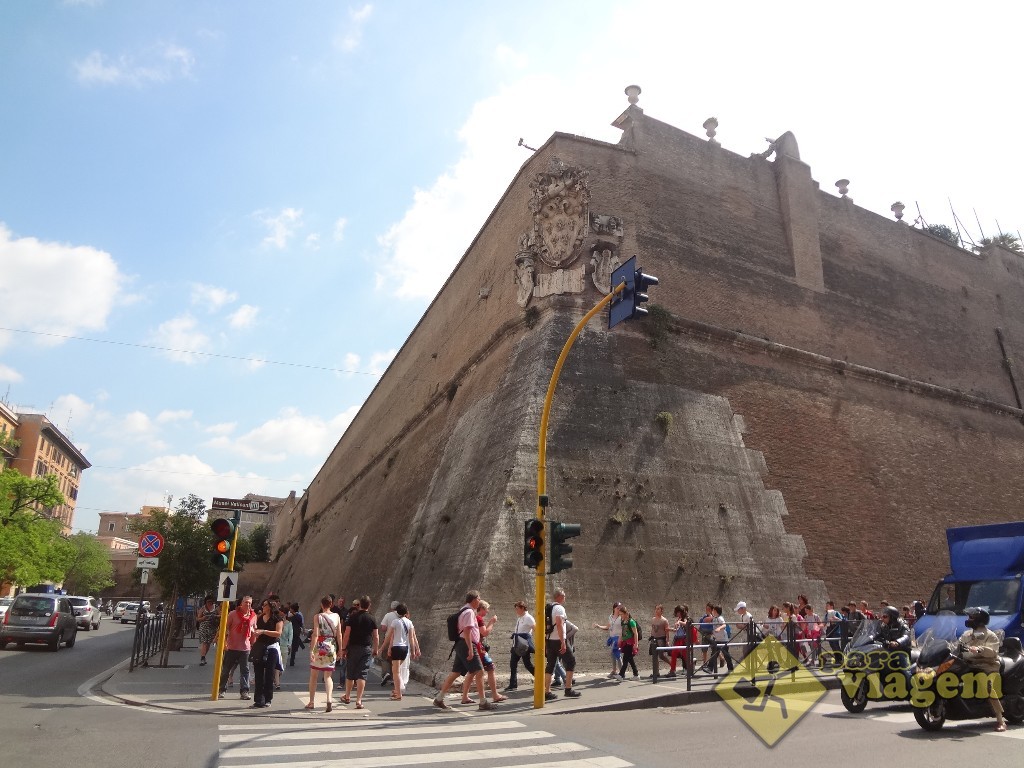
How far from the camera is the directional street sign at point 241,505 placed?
11.4 m

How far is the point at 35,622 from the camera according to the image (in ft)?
60.6

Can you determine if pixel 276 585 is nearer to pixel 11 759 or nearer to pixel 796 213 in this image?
pixel 796 213

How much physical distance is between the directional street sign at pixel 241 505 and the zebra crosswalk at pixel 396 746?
3447 millimetres

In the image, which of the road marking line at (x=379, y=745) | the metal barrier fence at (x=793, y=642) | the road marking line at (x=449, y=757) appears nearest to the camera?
the road marking line at (x=449, y=757)

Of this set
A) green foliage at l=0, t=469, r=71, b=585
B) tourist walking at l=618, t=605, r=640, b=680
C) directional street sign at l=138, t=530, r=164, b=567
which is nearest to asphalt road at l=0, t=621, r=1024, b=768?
tourist walking at l=618, t=605, r=640, b=680

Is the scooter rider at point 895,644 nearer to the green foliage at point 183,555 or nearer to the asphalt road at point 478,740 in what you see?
the asphalt road at point 478,740

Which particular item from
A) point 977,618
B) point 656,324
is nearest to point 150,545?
point 656,324

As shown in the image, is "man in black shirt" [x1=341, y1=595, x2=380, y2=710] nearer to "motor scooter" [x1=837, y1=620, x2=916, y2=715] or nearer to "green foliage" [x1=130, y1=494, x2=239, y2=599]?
"motor scooter" [x1=837, y1=620, x2=916, y2=715]

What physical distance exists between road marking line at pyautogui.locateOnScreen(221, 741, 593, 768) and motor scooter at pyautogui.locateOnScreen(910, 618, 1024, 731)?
380 centimetres

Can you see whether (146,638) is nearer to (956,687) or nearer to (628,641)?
(628,641)

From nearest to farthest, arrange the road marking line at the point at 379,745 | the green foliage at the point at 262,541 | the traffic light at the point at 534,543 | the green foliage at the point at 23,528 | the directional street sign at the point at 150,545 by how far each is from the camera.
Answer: the road marking line at the point at 379,745 → the traffic light at the point at 534,543 → the directional street sign at the point at 150,545 → the green foliage at the point at 23,528 → the green foliage at the point at 262,541

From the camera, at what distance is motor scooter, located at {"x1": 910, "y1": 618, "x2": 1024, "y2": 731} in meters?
7.79

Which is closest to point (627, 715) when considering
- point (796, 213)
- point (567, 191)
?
point (567, 191)

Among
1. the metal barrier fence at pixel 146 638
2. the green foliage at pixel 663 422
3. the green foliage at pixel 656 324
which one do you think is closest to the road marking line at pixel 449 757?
the metal barrier fence at pixel 146 638
